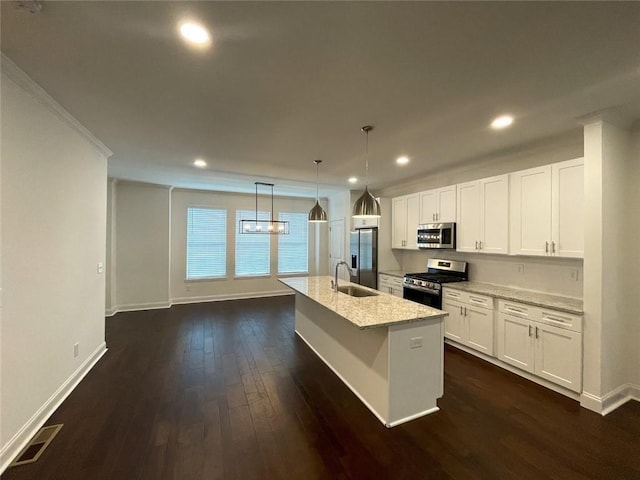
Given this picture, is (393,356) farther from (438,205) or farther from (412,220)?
(412,220)

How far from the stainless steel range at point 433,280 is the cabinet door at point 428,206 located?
0.75 meters

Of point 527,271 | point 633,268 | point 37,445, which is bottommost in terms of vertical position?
point 37,445

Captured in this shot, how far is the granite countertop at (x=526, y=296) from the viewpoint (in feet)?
8.94

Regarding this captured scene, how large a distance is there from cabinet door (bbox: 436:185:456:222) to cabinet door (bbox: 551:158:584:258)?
130 centimetres

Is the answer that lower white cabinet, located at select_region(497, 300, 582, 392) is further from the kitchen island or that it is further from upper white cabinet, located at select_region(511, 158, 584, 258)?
the kitchen island

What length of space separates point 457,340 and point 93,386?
14.6 feet

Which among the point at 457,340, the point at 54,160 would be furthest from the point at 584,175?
the point at 54,160

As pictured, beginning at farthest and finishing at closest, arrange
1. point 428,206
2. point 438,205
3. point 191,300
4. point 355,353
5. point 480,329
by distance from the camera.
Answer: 1. point 191,300
2. point 428,206
3. point 438,205
4. point 480,329
5. point 355,353

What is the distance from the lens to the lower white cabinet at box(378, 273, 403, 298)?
4883 mm

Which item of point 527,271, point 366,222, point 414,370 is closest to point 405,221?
point 366,222

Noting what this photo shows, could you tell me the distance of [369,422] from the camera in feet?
7.53

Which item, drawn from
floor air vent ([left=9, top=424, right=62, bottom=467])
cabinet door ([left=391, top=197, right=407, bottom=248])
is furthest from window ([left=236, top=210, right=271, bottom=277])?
floor air vent ([left=9, top=424, right=62, bottom=467])

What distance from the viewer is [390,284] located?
5.12 meters

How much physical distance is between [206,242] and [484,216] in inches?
232
